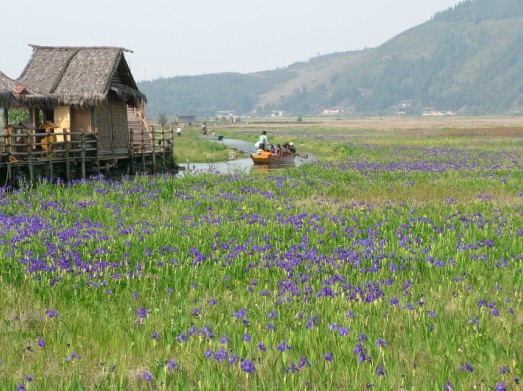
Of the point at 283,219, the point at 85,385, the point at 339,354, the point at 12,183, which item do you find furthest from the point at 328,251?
the point at 12,183

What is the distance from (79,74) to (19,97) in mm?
3451

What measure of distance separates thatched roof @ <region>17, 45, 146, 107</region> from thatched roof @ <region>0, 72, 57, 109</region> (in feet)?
2.12

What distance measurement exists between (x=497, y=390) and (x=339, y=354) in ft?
4.91

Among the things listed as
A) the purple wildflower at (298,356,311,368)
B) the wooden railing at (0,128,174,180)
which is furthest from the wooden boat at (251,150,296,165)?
the purple wildflower at (298,356,311,368)

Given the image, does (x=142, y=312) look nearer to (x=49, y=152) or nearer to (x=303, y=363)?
(x=303, y=363)

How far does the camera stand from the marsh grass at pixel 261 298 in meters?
5.58

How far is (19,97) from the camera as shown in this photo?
27.6 meters

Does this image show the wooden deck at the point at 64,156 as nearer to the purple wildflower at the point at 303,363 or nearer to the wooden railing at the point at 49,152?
the wooden railing at the point at 49,152

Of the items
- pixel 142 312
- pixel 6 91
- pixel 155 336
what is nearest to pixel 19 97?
pixel 6 91

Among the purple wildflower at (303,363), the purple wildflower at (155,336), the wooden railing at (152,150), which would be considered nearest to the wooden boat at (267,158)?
the wooden railing at (152,150)

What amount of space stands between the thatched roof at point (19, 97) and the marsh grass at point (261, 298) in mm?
11021

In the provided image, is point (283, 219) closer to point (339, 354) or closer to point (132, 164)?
point (339, 354)

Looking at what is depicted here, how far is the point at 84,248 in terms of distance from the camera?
10.5 meters

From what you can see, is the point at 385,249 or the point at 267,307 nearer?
the point at 267,307
